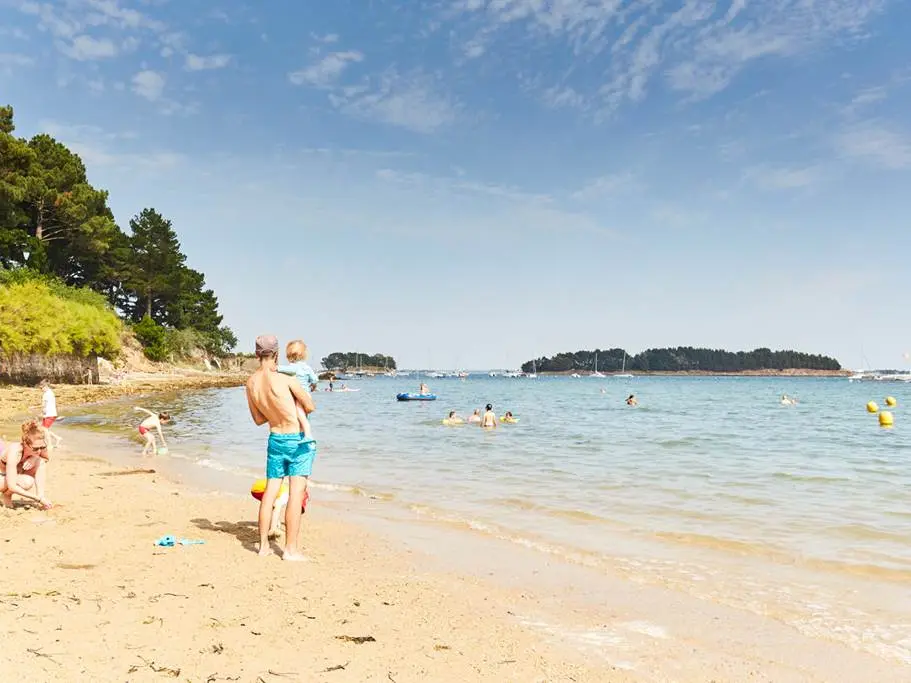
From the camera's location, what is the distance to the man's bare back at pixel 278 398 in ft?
20.1

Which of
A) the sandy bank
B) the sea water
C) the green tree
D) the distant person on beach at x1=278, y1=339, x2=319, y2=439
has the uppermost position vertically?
the green tree

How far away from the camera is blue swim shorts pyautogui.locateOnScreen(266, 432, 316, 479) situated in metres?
6.23

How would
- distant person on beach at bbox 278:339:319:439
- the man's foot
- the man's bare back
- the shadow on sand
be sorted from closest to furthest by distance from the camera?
the man's bare back, the man's foot, distant person on beach at bbox 278:339:319:439, the shadow on sand

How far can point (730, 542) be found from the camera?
26.5 feet

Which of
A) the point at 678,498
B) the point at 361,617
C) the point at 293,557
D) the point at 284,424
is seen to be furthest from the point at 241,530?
the point at 678,498

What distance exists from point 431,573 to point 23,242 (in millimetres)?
52766

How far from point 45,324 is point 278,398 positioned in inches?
1476

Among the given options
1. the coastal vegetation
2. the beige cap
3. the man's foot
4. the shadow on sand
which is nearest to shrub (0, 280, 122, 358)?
the coastal vegetation

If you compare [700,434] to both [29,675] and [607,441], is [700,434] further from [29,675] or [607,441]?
[29,675]

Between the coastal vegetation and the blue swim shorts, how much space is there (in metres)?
35.8

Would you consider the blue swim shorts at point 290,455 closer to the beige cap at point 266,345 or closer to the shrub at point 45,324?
the beige cap at point 266,345

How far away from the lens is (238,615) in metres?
4.63

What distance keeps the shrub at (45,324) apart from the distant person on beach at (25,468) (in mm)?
32051

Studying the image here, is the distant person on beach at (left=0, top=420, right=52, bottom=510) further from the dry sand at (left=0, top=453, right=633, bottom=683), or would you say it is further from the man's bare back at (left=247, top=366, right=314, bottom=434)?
the man's bare back at (left=247, top=366, right=314, bottom=434)
